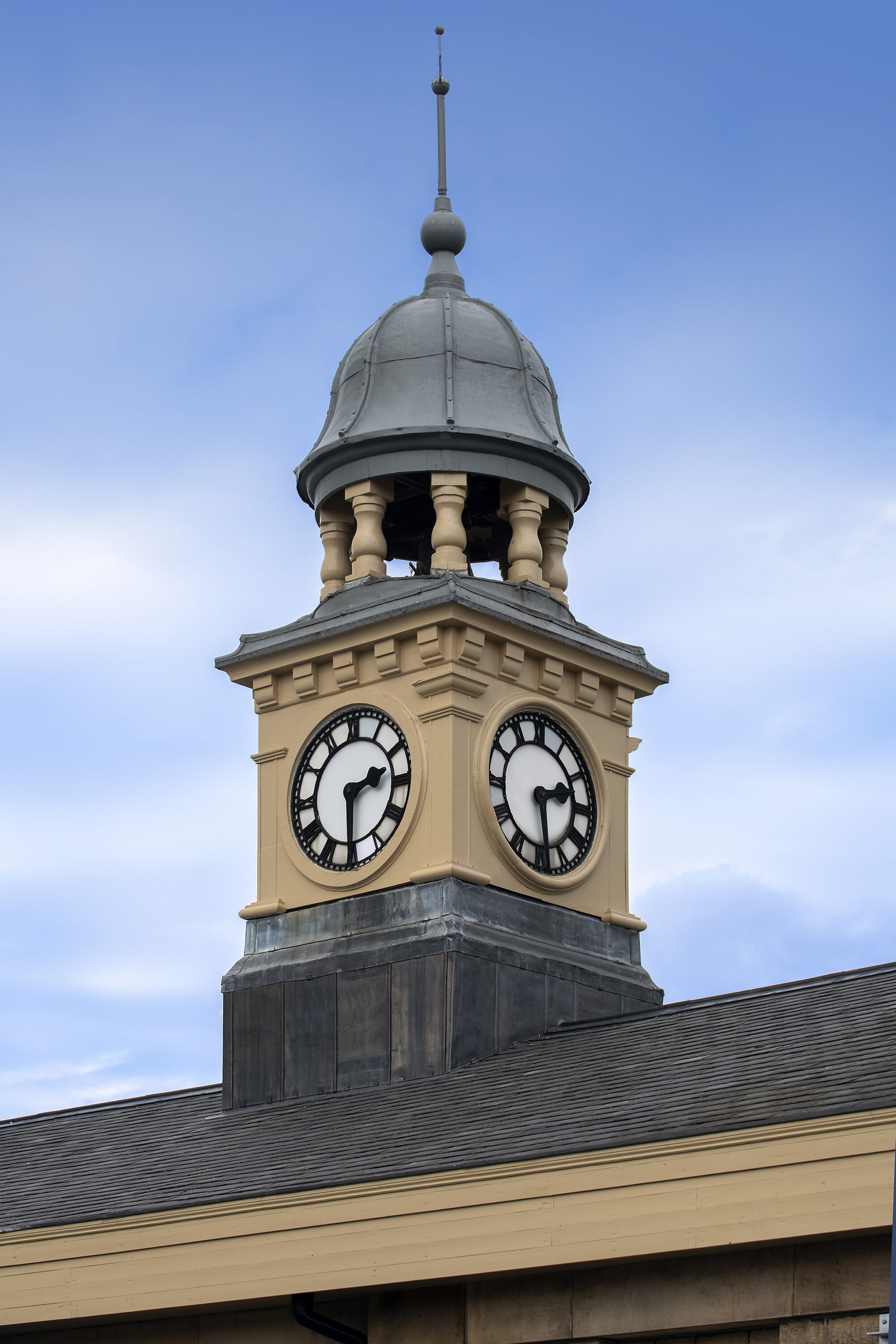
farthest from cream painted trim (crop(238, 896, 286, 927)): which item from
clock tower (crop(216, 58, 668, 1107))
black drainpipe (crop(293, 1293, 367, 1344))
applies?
black drainpipe (crop(293, 1293, 367, 1344))

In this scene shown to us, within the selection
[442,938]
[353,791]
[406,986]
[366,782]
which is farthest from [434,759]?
[406,986]

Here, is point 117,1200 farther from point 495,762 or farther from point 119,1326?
point 495,762

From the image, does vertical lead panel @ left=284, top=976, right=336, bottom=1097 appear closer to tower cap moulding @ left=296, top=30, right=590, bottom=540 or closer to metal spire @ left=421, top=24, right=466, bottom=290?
tower cap moulding @ left=296, top=30, right=590, bottom=540

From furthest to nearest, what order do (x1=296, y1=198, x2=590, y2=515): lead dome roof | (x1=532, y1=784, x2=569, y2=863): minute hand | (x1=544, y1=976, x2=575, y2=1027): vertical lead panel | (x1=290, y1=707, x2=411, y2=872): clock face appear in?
(x1=296, y1=198, x2=590, y2=515): lead dome roof < (x1=532, y1=784, x2=569, y2=863): minute hand < (x1=290, y1=707, x2=411, y2=872): clock face < (x1=544, y1=976, x2=575, y2=1027): vertical lead panel

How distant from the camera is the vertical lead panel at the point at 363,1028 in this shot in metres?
20.2

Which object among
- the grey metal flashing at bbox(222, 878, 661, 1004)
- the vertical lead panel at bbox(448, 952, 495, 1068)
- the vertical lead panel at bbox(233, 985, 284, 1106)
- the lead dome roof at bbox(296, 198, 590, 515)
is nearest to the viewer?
the vertical lead panel at bbox(448, 952, 495, 1068)

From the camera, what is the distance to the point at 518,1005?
67.1 ft

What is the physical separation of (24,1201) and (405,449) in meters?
8.35

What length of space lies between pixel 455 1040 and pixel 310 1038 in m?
Result: 1.78

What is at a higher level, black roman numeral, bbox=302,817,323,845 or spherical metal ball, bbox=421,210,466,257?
spherical metal ball, bbox=421,210,466,257

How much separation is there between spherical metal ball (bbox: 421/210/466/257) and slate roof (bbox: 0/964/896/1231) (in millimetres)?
9540

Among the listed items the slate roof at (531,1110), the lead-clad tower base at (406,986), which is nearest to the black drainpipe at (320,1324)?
the slate roof at (531,1110)

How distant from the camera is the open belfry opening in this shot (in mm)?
13547

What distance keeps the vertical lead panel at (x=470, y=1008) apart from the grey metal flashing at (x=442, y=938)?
0.13 m
